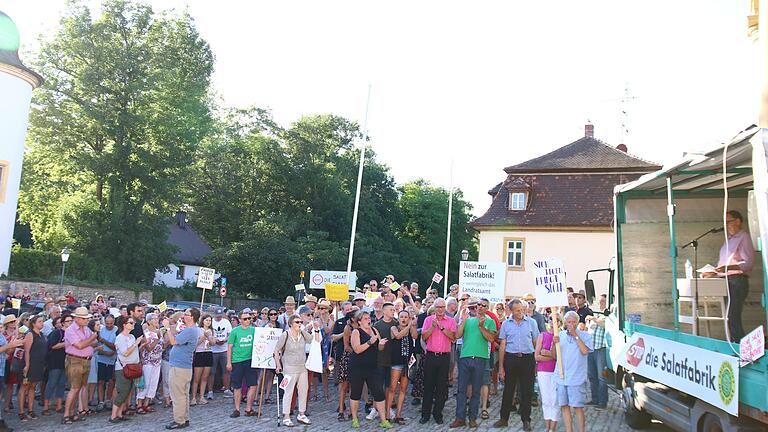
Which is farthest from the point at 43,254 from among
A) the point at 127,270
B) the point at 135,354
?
the point at 135,354

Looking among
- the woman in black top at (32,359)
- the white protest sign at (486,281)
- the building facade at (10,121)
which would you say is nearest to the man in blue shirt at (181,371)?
the woman in black top at (32,359)

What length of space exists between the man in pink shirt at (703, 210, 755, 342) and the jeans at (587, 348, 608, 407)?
4.70 m

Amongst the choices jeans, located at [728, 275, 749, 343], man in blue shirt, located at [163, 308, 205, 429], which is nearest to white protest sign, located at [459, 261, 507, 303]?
man in blue shirt, located at [163, 308, 205, 429]

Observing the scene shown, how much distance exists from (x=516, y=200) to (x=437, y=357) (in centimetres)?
2807

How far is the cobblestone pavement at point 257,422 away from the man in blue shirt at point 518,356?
423 mm

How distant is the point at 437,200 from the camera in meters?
67.5

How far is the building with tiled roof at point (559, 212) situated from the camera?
35.5 metres

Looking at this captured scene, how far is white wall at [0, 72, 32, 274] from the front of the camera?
32250 mm

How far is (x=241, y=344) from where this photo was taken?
39.2 feet

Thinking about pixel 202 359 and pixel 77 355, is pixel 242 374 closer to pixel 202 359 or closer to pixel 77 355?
pixel 202 359

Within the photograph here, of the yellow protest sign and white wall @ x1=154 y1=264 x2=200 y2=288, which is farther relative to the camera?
white wall @ x1=154 y1=264 x2=200 y2=288

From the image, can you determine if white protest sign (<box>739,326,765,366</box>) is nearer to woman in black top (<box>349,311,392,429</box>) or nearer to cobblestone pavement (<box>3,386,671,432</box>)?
cobblestone pavement (<box>3,386,671,432</box>)

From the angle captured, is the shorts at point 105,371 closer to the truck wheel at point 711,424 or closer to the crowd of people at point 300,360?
the crowd of people at point 300,360

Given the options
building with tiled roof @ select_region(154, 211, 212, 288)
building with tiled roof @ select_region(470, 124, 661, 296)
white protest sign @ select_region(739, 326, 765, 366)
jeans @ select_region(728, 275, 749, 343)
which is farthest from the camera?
building with tiled roof @ select_region(154, 211, 212, 288)
